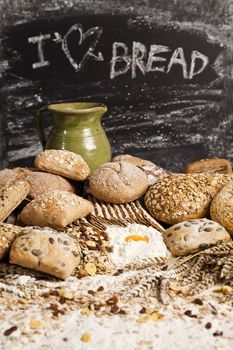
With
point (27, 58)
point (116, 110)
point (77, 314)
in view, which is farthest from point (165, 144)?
point (77, 314)

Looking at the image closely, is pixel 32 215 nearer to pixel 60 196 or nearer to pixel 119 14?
pixel 60 196

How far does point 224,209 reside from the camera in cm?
195

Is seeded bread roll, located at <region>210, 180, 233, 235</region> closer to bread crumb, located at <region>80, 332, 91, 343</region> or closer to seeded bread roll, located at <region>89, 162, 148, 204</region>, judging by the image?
seeded bread roll, located at <region>89, 162, 148, 204</region>

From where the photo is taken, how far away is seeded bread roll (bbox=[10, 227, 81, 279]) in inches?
62.8

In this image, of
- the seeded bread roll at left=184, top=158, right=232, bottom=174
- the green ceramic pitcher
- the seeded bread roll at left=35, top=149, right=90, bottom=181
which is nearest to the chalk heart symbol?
the green ceramic pitcher

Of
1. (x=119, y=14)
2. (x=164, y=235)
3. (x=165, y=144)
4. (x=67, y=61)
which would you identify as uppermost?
(x=119, y=14)

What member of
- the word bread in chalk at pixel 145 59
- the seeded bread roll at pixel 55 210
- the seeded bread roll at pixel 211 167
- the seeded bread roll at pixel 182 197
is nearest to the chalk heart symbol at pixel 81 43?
the word bread in chalk at pixel 145 59

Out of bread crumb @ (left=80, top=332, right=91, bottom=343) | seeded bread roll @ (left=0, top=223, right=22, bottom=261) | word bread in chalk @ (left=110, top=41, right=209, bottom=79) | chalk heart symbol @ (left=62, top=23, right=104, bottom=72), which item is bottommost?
bread crumb @ (left=80, top=332, right=91, bottom=343)

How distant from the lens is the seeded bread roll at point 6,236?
170 cm

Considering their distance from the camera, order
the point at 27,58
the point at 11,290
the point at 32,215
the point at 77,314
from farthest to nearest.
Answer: the point at 27,58 < the point at 32,215 < the point at 11,290 < the point at 77,314

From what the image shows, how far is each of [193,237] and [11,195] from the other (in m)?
0.70

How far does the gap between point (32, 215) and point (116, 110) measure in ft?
5.50

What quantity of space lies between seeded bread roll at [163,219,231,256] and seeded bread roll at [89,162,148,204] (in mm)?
279

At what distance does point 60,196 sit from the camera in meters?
1.91
